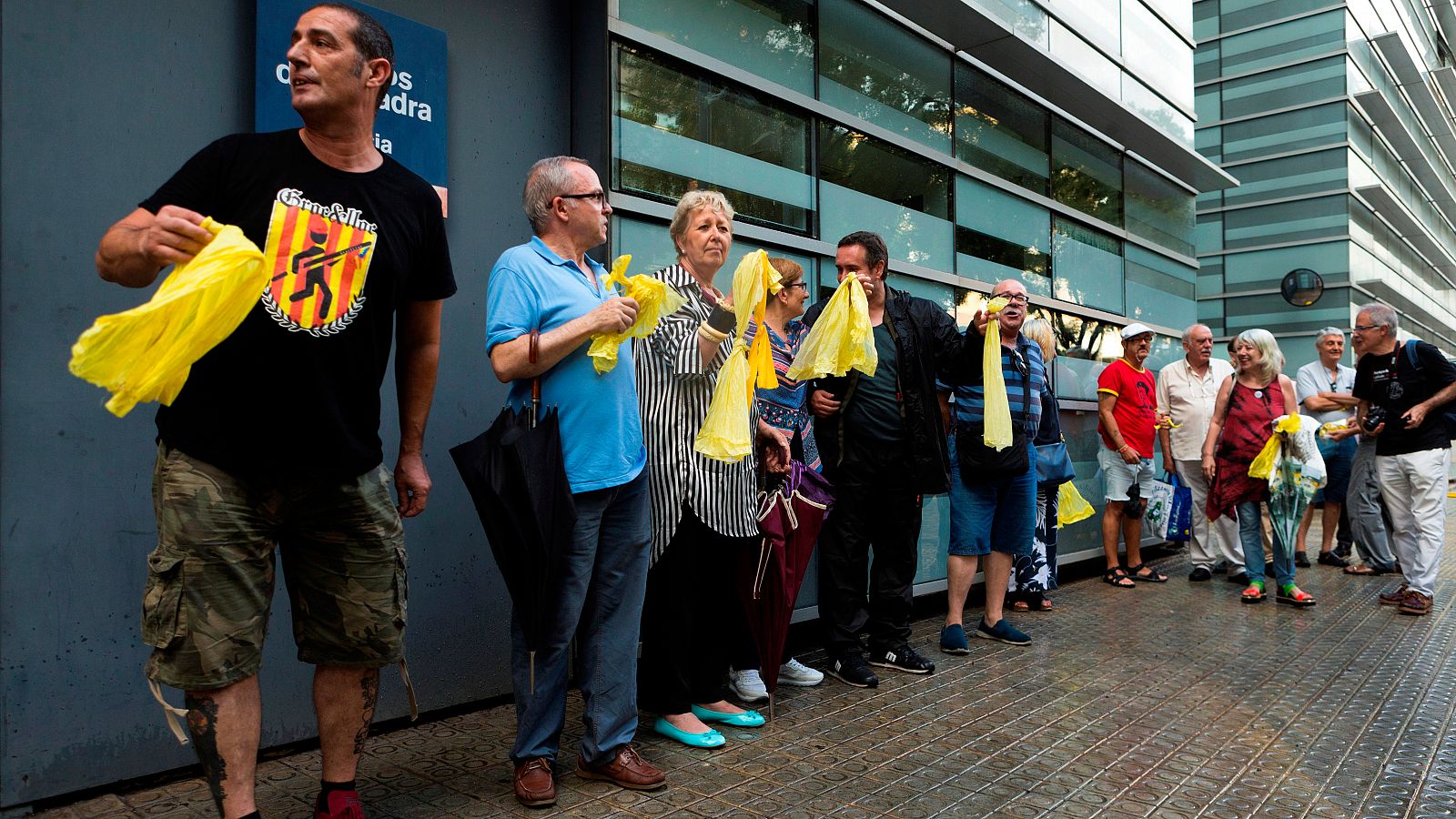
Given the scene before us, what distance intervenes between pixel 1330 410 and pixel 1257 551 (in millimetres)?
2272

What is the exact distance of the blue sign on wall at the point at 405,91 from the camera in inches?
134

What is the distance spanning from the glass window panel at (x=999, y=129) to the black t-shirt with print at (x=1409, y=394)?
2975 mm

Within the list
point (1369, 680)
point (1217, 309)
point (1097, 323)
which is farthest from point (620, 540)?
point (1217, 309)

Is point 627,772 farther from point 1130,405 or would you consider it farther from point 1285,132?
point 1285,132

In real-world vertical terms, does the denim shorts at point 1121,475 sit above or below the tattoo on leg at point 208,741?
above

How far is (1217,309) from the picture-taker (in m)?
22.6

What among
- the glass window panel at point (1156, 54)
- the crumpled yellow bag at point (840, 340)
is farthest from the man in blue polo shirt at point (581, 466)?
the glass window panel at point (1156, 54)

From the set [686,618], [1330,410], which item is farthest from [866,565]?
[1330,410]

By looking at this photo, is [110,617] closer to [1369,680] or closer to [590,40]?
[590,40]

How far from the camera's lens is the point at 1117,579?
7.88 metres

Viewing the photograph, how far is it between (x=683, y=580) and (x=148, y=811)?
1894mm

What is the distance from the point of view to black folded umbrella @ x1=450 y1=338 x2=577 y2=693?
2.91 meters

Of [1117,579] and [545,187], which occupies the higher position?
[545,187]

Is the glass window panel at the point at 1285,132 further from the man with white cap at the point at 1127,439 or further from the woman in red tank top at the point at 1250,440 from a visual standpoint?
the woman in red tank top at the point at 1250,440
